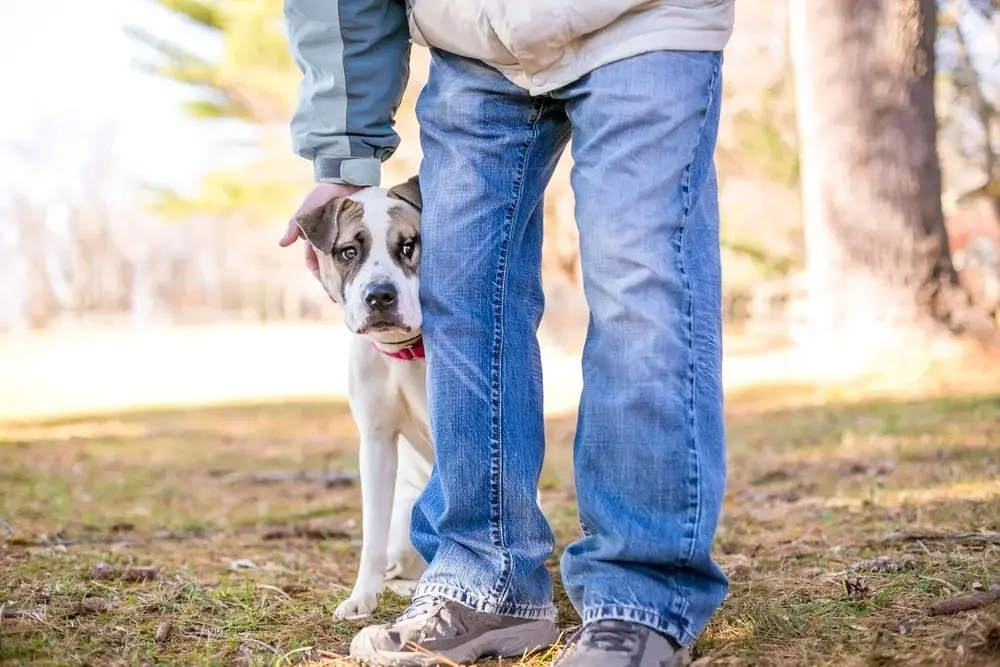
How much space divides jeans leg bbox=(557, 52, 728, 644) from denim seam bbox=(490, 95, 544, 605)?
16 cm

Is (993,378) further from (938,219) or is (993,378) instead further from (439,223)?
(439,223)

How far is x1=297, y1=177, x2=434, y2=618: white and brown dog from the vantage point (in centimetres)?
237

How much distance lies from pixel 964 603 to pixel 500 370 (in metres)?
0.90

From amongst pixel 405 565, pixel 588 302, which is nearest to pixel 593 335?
pixel 588 302

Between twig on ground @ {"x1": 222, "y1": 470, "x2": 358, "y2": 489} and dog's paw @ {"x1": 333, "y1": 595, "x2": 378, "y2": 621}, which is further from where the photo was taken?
twig on ground @ {"x1": 222, "y1": 470, "x2": 358, "y2": 489}

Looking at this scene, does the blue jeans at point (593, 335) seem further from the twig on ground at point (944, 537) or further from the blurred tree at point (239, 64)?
the blurred tree at point (239, 64)

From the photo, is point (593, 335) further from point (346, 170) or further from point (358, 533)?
point (358, 533)

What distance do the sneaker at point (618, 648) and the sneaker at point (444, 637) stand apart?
16cm

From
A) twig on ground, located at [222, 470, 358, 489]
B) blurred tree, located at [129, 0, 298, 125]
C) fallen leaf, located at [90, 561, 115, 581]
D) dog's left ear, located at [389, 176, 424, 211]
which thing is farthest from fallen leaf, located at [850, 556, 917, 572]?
blurred tree, located at [129, 0, 298, 125]

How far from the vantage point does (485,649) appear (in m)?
1.87

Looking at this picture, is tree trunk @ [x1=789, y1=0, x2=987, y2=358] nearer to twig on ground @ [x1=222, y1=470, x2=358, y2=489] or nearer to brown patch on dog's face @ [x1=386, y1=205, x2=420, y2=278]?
twig on ground @ [x1=222, y1=470, x2=358, y2=489]

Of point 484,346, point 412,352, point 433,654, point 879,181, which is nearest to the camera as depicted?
point 433,654

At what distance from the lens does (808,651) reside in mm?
1775

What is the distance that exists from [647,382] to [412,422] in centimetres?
95
